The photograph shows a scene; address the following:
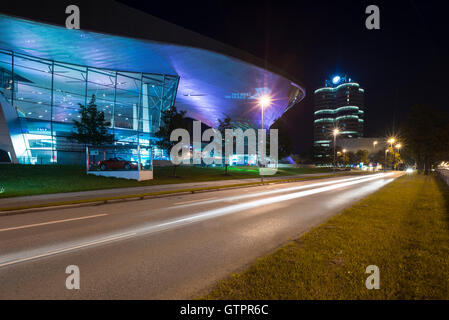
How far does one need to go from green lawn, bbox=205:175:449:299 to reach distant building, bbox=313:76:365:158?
180 meters

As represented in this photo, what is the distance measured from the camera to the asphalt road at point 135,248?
3457mm

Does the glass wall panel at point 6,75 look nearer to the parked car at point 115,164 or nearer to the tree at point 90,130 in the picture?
the tree at point 90,130

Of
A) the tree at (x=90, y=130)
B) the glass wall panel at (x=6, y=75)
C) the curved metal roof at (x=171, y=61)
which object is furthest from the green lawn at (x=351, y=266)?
the glass wall panel at (x=6, y=75)

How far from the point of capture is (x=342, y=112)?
184750 millimetres

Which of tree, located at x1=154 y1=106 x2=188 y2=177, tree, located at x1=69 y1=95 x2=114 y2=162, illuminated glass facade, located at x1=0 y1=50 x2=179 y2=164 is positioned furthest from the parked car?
illuminated glass facade, located at x1=0 y1=50 x2=179 y2=164

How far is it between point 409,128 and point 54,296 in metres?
46.7

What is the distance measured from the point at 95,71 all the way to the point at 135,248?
4033 centimetres


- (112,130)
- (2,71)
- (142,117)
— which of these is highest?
(2,71)

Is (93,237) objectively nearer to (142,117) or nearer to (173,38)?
(173,38)

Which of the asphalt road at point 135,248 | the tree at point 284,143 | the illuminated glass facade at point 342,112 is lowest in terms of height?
the asphalt road at point 135,248

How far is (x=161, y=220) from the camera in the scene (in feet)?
25.1

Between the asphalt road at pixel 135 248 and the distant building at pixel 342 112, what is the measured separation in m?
180

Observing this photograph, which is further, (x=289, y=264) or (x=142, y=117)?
(x=142, y=117)
